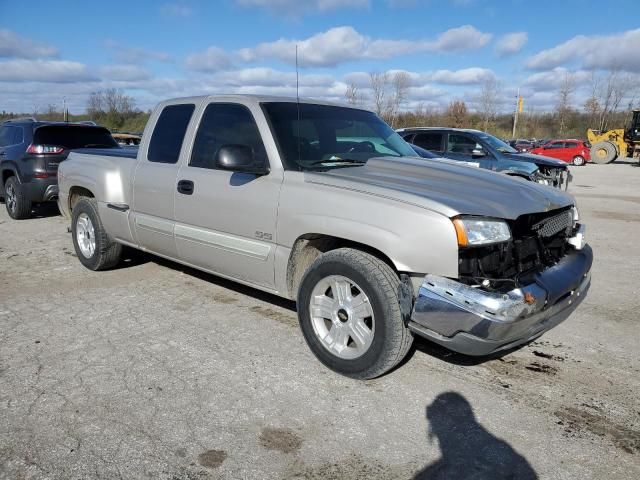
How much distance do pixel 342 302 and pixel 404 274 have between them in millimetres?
520

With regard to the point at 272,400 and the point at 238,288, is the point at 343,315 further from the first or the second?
the point at 238,288

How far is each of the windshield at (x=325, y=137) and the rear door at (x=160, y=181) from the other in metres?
1.07

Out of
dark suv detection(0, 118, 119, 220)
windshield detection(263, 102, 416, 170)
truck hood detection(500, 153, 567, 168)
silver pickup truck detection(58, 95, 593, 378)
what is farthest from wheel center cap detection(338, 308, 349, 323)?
truck hood detection(500, 153, 567, 168)

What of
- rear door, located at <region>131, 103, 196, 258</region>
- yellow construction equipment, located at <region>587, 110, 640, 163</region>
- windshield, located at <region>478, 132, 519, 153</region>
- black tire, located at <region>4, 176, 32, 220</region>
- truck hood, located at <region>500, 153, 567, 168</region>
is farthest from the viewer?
yellow construction equipment, located at <region>587, 110, 640, 163</region>

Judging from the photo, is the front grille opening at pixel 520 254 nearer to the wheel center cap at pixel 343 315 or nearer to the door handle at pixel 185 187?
the wheel center cap at pixel 343 315

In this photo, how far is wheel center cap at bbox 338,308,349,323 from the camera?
347cm

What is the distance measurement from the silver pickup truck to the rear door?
2 cm

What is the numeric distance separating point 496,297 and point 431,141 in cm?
956

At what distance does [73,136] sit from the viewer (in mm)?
9320

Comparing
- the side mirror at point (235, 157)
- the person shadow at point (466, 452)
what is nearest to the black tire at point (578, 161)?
the side mirror at point (235, 157)

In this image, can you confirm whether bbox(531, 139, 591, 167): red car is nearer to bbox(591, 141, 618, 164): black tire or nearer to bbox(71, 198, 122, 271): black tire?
bbox(591, 141, 618, 164): black tire

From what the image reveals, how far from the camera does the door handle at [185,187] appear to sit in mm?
4441

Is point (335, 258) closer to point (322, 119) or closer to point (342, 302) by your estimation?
point (342, 302)

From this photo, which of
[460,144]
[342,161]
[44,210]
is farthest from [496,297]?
[44,210]
